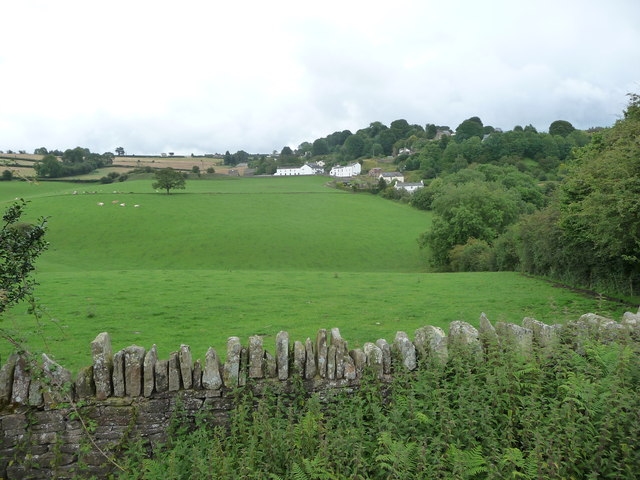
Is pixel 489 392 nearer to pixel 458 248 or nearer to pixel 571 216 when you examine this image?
pixel 571 216

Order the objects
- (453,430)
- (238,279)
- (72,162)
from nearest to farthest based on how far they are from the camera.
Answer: (453,430), (238,279), (72,162)

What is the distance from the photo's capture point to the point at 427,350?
7051 mm

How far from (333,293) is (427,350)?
46.7 feet

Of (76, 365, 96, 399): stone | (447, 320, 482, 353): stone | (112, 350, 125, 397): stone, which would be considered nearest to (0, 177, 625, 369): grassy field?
(76, 365, 96, 399): stone

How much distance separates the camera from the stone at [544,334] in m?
6.74

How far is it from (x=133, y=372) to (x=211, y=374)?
1.18 m

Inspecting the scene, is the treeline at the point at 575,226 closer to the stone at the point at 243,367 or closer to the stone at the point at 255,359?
the stone at the point at 255,359

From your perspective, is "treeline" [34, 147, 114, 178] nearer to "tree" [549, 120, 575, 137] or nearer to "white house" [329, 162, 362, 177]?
"white house" [329, 162, 362, 177]

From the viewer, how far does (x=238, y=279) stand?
2556 cm

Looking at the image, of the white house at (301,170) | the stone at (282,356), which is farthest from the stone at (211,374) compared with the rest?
the white house at (301,170)

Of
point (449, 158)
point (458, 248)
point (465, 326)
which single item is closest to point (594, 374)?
point (465, 326)

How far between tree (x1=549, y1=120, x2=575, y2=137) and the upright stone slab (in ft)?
597

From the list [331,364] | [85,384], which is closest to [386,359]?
[331,364]

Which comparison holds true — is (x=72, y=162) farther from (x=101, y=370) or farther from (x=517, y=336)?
(x=517, y=336)
